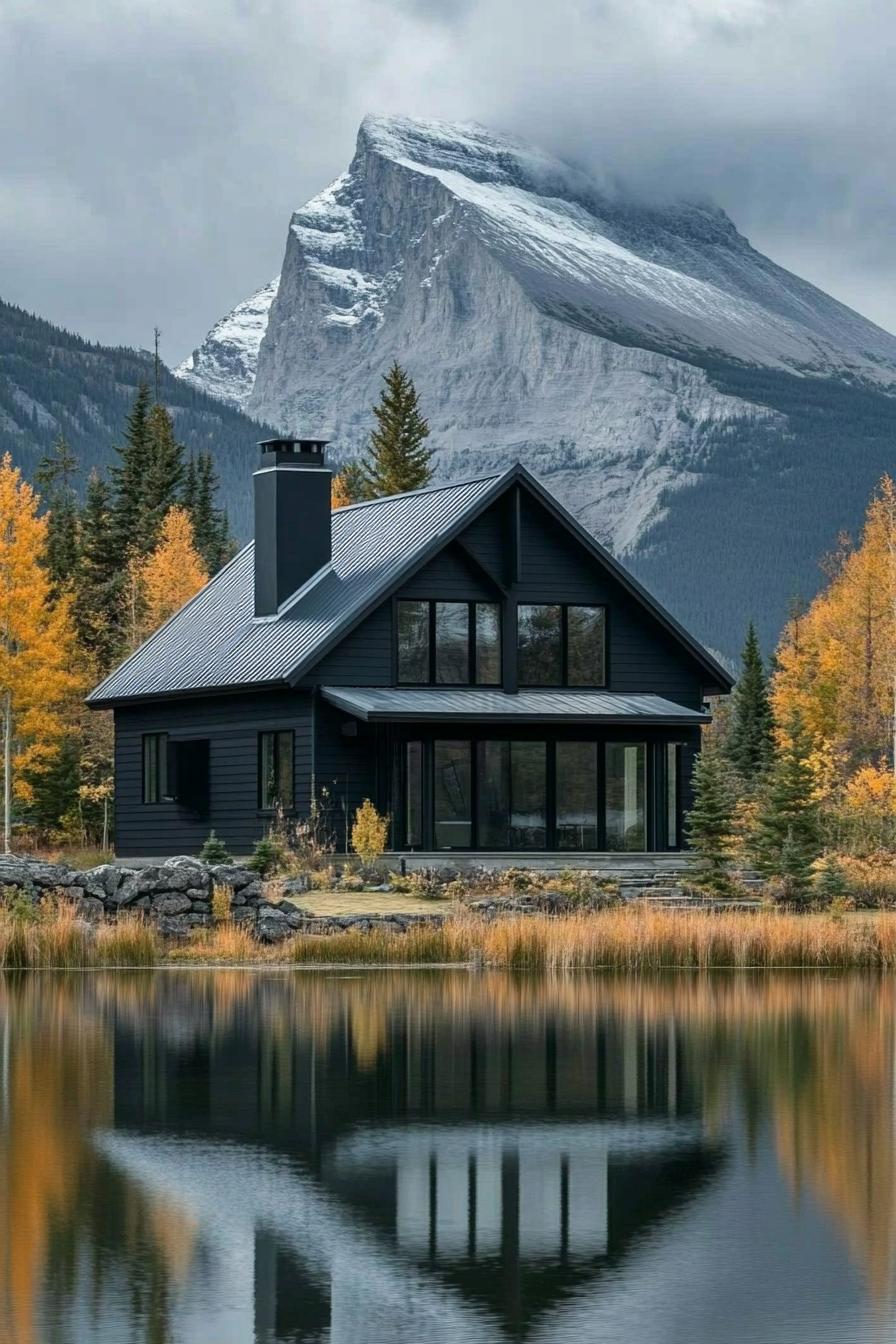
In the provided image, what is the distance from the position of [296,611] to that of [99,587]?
1056 inches

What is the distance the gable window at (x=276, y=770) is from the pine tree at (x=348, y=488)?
29.2 meters

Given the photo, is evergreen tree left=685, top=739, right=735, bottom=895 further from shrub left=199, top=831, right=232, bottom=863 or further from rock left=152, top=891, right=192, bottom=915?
rock left=152, top=891, right=192, bottom=915

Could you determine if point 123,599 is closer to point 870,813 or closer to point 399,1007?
point 870,813

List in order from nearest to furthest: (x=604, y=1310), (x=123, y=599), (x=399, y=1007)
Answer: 1. (x=604, y=1310)
2. (x=399, y=1007)
3. (x=123, y=599)

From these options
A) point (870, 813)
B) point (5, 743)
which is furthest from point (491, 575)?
point (5, 743)

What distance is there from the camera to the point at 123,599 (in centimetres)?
6869

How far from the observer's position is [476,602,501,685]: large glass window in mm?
45156

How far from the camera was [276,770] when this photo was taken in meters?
45.2

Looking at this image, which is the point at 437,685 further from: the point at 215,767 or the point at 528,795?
the point at 215,767

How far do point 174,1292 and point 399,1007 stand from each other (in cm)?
1308

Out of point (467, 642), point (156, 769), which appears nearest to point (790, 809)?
point (467, 642)

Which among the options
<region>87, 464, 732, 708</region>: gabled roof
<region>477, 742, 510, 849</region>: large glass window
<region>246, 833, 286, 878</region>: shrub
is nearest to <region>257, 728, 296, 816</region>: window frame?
<region>87, 464, 732, 708</region>: gabled roof

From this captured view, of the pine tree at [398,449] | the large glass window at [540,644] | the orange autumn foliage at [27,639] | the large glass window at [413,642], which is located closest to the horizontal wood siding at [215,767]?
the large glass window at [413,642]

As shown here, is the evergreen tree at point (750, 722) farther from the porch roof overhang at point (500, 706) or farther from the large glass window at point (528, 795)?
the large glass window at point (528, 795)
